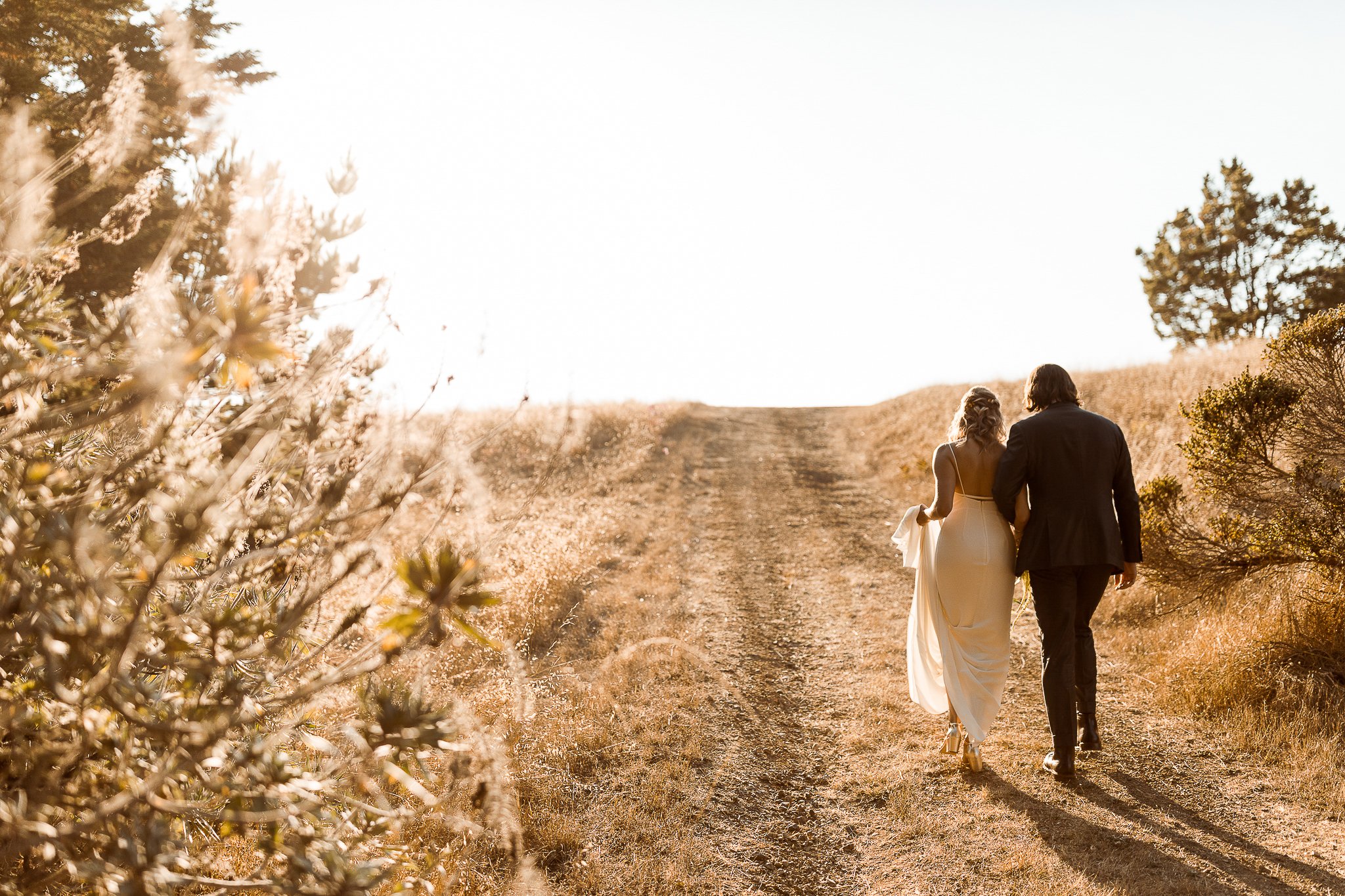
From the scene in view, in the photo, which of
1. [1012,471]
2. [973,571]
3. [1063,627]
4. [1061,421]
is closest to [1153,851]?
[1063,627]

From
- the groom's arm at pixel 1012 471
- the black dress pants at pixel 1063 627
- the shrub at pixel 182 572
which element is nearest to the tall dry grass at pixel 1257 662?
the black dress pants at pixel 1063 627

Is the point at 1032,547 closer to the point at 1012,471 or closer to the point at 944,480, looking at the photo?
the point at 1012,471

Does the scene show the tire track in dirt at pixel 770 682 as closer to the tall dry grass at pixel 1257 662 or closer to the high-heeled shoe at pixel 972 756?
the high-heeled shoe at pixel 972 756

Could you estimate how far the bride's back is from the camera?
553 cm

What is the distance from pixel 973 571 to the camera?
18.0ft

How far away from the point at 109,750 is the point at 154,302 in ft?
5.14

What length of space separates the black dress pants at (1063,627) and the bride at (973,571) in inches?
9.6

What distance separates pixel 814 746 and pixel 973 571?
2.03m

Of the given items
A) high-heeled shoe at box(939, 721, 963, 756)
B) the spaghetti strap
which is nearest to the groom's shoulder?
the spaghetti strap

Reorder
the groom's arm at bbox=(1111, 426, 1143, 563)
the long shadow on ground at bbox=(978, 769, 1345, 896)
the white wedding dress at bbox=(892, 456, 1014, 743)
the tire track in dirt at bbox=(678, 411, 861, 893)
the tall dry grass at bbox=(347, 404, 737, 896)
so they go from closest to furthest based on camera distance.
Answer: the long shadow on ground at bbox=(978, 769, 1345, 896) → the tall dry grass at bbox=(347, 404, 737, 896) → the tire track in dirt at bbox=(678, 411, 861, 893) → the groom's arm at bbox=(1111, 426, 1143, 563) → the white wedding dress at bbox=(892, 456, 1014, 743)

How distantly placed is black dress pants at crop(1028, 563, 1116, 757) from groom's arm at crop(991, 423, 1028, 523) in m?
0.55

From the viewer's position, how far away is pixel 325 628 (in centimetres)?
1021

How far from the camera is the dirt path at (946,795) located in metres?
4.38

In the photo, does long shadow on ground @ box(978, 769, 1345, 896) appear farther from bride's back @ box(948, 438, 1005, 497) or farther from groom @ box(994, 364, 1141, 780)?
bride's back @ box(948, 438, 1005, 497)
